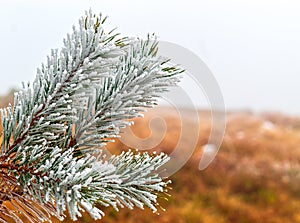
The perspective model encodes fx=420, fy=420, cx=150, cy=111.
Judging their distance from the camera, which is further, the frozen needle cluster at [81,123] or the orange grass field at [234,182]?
the orange grass field at [234,182]

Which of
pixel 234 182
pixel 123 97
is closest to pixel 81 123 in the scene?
pixel 123 97

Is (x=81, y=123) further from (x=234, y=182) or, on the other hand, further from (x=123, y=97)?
(x=234, y=182)

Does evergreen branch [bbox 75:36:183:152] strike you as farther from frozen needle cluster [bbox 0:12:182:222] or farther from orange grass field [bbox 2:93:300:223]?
orange grass field [bbox 2:93:300:223]

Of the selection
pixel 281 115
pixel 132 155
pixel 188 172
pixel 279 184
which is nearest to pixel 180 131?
pixel 188 172

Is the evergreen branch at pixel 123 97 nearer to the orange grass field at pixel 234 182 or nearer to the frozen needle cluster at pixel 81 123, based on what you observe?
the frozen needle cluster at pixel 81 123

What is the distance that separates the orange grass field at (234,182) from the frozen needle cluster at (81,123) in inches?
87.7

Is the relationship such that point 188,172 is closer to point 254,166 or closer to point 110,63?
point 254,166

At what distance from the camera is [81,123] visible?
0.46m

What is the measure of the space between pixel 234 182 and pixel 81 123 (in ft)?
9.93

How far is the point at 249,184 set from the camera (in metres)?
3.31

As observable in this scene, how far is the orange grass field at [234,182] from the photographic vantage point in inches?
114

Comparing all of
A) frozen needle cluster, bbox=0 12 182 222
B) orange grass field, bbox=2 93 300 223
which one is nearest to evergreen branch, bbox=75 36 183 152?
frozen needle cluster, bbox=0 12 182 222

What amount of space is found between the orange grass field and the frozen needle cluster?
7.30 ft

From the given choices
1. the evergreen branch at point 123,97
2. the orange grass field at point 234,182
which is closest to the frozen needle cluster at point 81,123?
the evergreen branch at point 123,97
